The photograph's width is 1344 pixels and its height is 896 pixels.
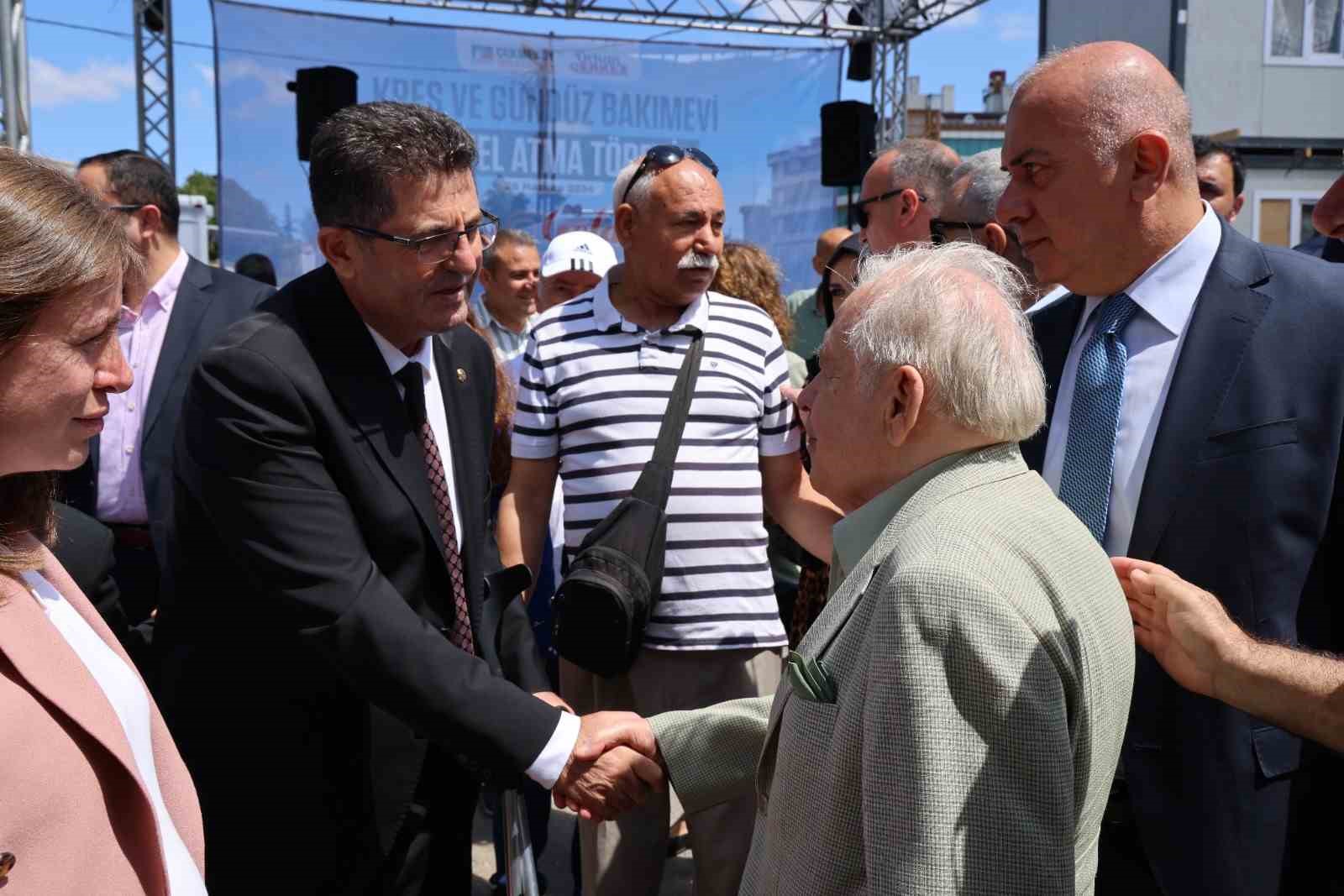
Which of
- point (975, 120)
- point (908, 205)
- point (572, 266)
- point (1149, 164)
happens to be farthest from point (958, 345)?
point (975, 120)

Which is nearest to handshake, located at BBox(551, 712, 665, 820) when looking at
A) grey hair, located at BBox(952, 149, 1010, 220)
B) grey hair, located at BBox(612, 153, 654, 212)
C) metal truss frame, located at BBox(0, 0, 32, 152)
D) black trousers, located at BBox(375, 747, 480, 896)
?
black trousers, located at BBox(375, 747, 480, 896)

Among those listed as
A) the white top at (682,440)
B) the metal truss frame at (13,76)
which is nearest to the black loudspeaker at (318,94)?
Answer: the metal truss frame at (13,76)

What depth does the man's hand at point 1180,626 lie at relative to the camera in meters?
1.75

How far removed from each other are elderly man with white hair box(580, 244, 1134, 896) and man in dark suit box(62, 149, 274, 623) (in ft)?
9.53

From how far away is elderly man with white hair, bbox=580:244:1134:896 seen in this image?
1.40m

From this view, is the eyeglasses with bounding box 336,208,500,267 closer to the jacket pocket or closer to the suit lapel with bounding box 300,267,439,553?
the suit lapel with bounding box 300,267,439,553

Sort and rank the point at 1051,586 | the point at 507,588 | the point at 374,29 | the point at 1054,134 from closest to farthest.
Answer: the point at 1051,586 < the point at 1054,134 < the point at 507,588 < the point at 374,29

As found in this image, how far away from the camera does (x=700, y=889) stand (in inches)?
129

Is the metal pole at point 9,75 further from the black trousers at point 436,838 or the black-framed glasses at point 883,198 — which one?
the black trousers at point 436,838

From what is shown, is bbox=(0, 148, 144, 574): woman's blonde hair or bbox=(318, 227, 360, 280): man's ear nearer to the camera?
bbox=(0, 148, 144, 574): woman's blonde hair

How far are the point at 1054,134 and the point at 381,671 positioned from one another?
1723mm

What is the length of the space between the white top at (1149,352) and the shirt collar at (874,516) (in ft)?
→ 2.25

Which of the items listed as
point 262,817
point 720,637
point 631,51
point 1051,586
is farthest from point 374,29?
point 1051,586

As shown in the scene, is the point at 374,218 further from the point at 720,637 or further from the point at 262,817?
the point at 720,637
